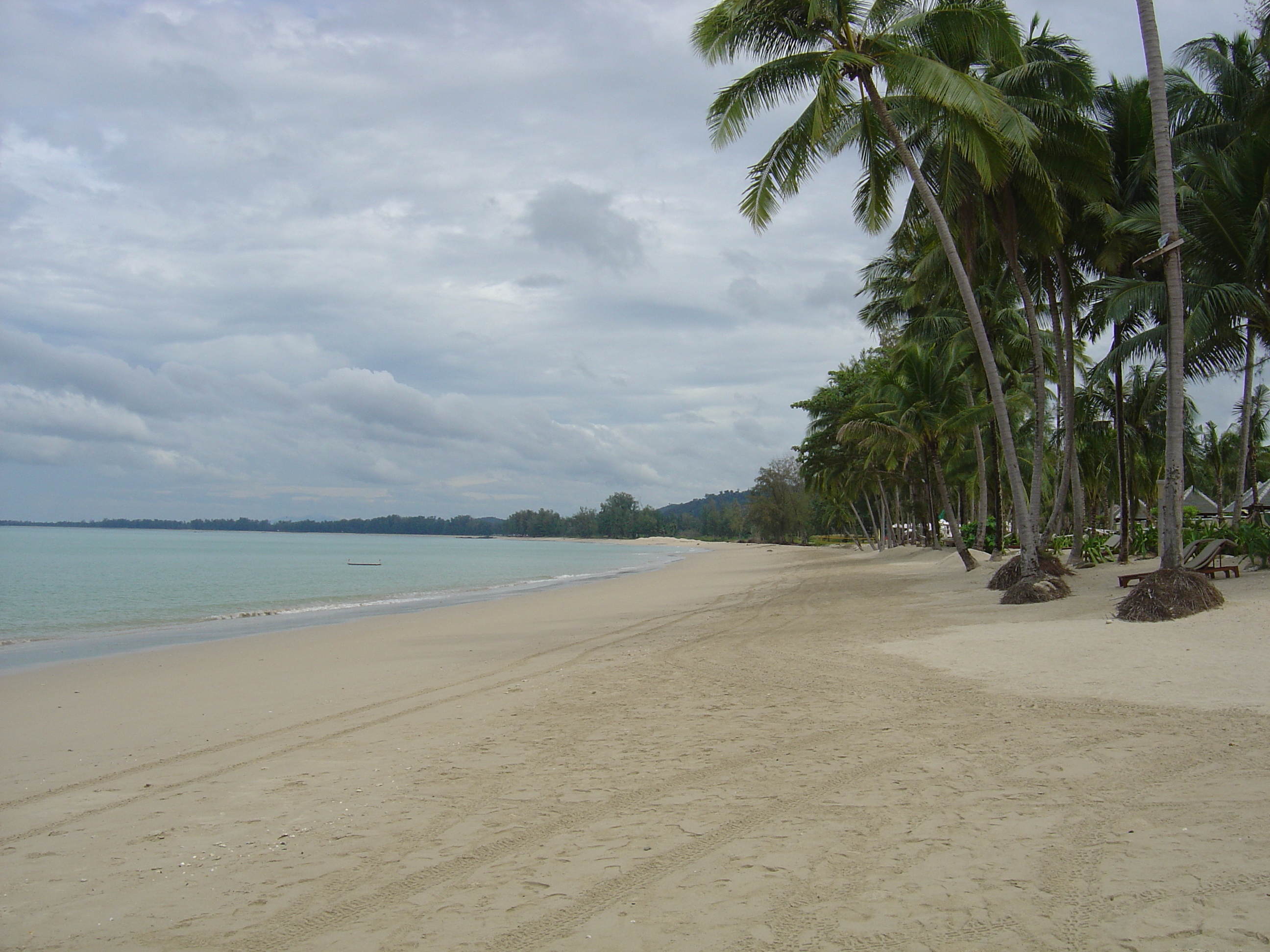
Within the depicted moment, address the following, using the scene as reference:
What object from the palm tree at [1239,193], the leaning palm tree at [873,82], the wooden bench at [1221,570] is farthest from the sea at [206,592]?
the palm tree at [1239,193]

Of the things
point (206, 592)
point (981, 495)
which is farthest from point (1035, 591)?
point (206, 592)

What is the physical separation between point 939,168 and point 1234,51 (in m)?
6.38

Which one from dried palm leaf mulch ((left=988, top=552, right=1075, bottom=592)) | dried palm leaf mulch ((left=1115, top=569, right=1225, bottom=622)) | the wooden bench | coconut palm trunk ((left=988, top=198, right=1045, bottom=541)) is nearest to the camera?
dried palm leaf mulch ((left=1115, top=569, right=1225, bottom=622))

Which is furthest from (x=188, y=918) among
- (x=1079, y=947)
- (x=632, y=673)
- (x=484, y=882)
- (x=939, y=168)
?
(x=939, y=168)

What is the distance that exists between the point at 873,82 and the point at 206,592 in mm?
23318

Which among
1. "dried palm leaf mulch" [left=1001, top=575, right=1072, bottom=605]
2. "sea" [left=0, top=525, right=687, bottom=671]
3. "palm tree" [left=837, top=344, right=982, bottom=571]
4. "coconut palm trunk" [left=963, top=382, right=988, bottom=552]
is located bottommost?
"sea" [left=0, top=525, right=687, bottom=671]

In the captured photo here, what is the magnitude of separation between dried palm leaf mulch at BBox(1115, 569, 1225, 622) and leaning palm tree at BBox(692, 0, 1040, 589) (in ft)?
10.2

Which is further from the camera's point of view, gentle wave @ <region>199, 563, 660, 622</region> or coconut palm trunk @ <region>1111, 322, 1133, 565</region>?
gentle wave @ <region>199, 563, 660, 622</region>

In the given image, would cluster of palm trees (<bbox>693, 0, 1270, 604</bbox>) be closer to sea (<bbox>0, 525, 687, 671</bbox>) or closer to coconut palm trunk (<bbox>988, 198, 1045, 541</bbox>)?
coconut palm trunk (<bbox>988, 198, 1045, 541</bbox>)

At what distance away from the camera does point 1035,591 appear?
39.0 feet

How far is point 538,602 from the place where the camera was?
2041 centimetres

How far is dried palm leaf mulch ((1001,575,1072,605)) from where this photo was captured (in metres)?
11.8

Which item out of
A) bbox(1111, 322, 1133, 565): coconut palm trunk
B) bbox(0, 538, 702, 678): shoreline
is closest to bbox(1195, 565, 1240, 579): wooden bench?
bbox(1111, 322, 1133, 565): coconut palm trunk

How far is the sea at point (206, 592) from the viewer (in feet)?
48.9
